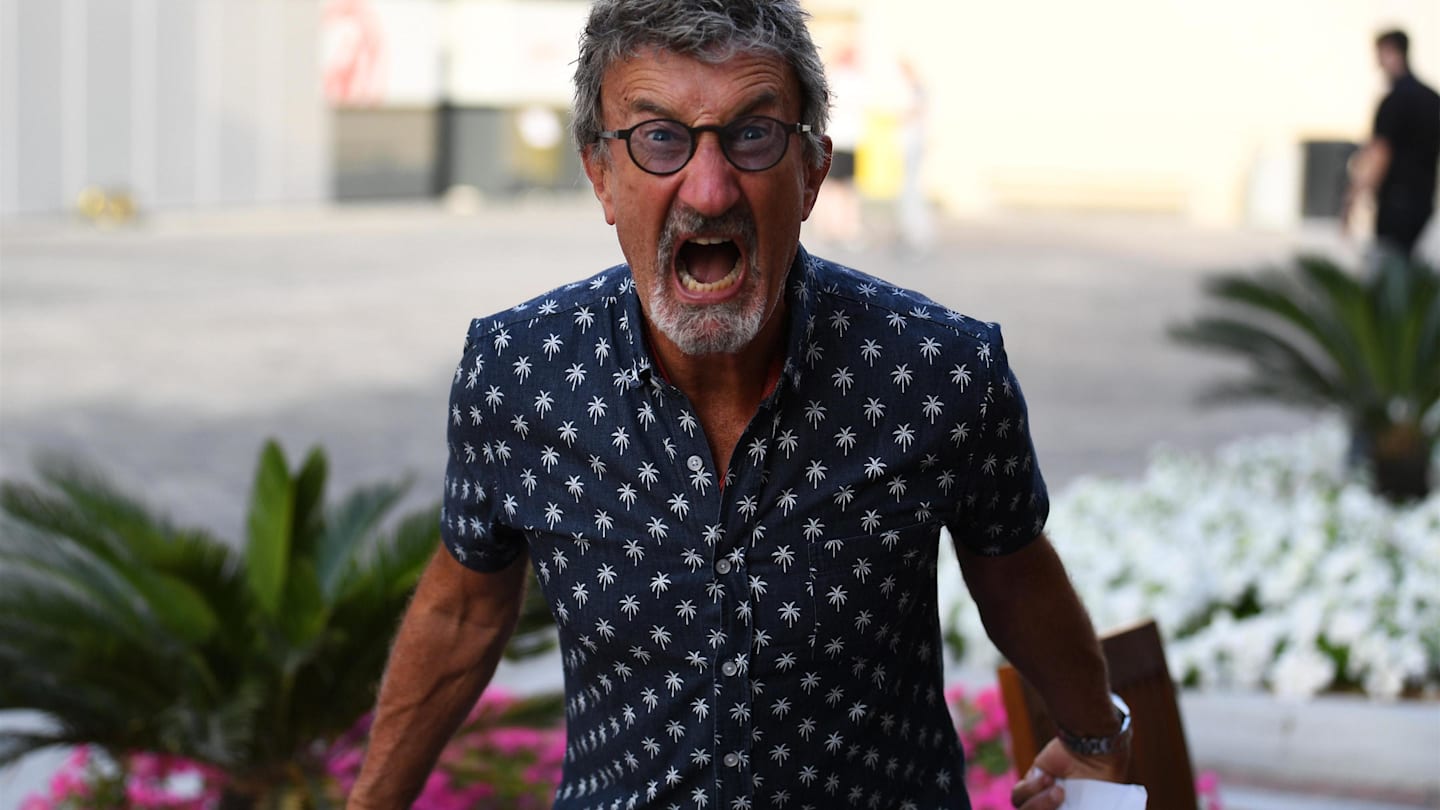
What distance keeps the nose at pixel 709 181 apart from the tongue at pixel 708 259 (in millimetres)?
75

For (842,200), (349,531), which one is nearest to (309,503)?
(349,531)

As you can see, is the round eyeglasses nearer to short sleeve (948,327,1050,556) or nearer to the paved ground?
short sleeve (948,327,1050,556)

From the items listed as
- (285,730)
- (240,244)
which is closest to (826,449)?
(285,730)

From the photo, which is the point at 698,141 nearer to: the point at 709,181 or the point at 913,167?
the point at 709,181

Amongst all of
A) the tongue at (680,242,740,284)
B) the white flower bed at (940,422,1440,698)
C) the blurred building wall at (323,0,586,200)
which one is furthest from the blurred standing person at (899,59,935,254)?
the tongue at (680,242,740,284)

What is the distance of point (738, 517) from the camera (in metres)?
2.02

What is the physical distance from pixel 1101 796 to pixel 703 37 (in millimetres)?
1141

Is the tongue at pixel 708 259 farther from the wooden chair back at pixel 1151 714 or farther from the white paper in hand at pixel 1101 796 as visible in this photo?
the wooden chair back at pixel 1151 714

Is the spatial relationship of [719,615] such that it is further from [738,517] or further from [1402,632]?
[1402,632]

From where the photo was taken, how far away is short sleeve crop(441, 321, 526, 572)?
2.15m

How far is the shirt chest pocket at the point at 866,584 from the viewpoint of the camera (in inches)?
80.0

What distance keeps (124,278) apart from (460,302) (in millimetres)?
3111

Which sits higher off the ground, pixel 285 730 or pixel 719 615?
pixel 719 615

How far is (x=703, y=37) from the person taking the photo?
188 cm
